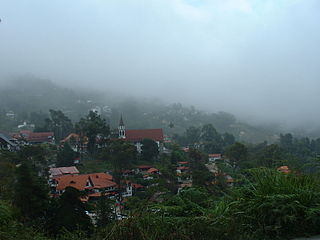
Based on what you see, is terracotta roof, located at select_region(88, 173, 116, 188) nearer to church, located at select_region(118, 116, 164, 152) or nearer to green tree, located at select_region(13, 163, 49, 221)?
green tree, located at select_region(13, 163, 49, 221)

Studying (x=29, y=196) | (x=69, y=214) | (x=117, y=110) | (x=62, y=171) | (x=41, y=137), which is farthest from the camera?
(x=117, y=110)

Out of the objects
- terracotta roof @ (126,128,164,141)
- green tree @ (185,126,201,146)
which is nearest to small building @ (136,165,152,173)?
terracotta roof @ (126,128,164,141)

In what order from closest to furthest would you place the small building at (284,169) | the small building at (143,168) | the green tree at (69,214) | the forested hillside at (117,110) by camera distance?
1. the small building at (284,169)
2. the green tree at (69,214)
3. the small building at (143,168)
4. the forested hillside at (117,110)

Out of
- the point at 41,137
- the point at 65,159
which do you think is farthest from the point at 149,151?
the point at 41,137

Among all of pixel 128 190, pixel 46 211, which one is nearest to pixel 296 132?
pixel 128 190

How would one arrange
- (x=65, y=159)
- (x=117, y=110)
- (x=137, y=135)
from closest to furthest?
(x=65, y=159)
(x=137, y=135)
(x=117, y=110)

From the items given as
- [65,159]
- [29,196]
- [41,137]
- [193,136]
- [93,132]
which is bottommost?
[193,136]

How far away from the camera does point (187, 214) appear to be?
10.9ft

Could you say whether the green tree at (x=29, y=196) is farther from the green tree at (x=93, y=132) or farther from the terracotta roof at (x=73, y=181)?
the green tree at (x=93, y=132)

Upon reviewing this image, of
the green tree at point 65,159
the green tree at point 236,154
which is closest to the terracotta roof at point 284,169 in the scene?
the green tree at point 236,154

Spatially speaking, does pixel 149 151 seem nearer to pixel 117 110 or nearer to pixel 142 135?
pixel 142 135

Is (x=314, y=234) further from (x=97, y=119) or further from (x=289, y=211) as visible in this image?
(x=97, y=119)

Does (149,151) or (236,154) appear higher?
(236,154)

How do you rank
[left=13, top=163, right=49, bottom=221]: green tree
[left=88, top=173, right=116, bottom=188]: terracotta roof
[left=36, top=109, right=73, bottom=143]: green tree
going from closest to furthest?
[left=13, top=163, right=49, bottom=221]: green tree → [left=88, top=173, right=116, bottom=188]: terracotta roof → [left=36, top=109, right=73, bottom=143]: green tree
